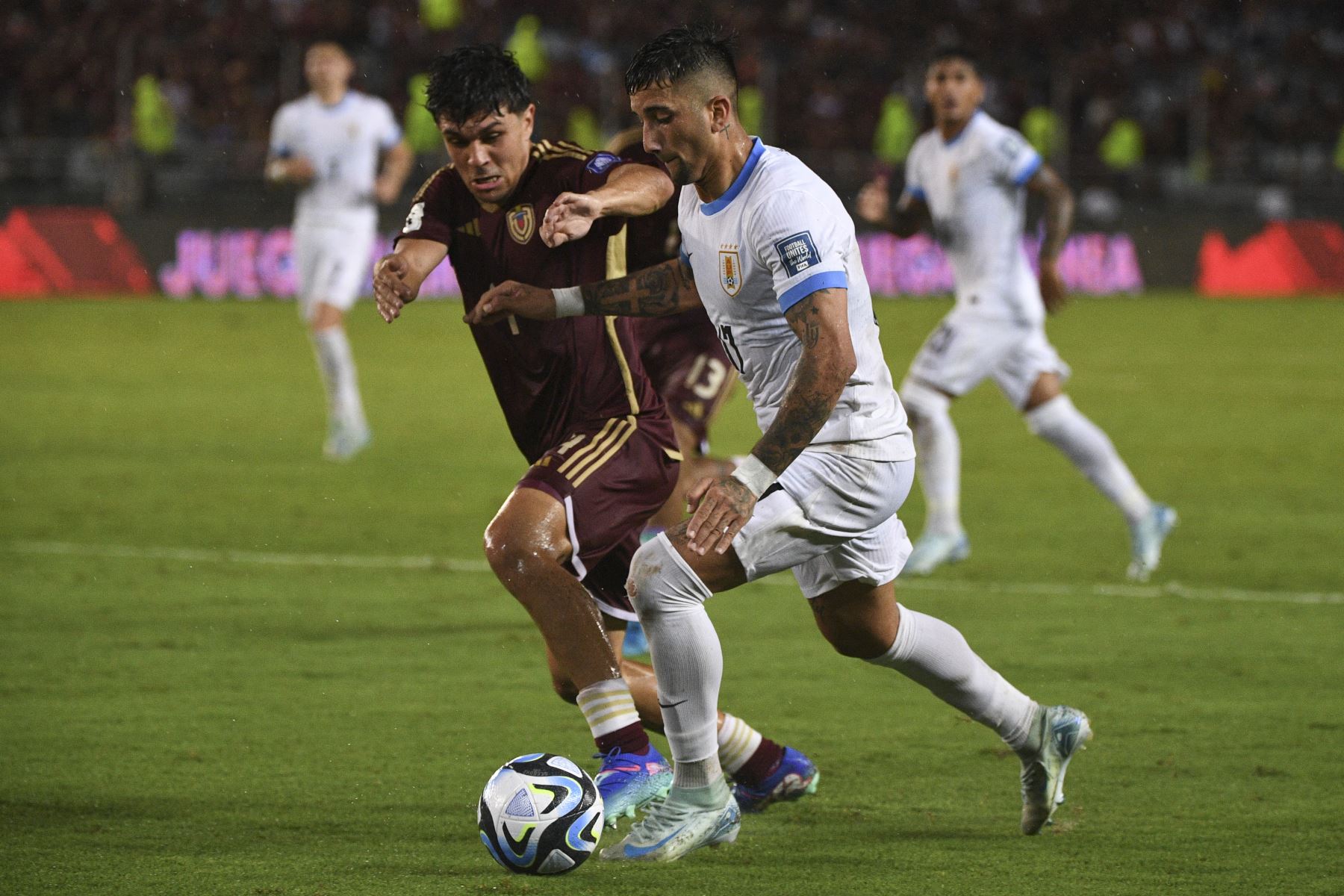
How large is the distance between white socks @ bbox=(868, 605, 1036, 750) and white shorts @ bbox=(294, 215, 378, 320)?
820 centimetres

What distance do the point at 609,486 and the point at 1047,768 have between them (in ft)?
4.05

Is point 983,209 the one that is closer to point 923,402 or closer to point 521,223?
point 923,402

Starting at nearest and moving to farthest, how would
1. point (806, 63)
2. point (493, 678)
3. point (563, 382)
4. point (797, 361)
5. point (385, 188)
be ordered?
point (797, 361)
point (563, 382)
point (493, 678)
point (385, 188)
point (806, 63)

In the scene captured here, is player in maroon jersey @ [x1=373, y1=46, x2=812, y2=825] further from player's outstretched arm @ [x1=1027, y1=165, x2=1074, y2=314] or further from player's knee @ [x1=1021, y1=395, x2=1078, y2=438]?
player's outstretched arm @ [x1=1027, y1=165, x2=1074, y2=314]

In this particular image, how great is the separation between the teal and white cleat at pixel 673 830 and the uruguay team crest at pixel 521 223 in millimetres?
1545

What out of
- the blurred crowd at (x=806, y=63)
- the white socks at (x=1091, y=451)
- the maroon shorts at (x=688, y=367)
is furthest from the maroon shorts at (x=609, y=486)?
the blurred crowd at (x=806, y=63)

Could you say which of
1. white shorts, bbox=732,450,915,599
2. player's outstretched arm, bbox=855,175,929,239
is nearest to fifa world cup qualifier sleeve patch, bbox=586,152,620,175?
white shorts, bbox=732,450,915,599

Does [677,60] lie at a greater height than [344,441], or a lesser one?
greater

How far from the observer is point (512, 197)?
4.87m

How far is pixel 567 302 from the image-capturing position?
458cm

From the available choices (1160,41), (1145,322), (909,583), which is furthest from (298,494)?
(1160,41)

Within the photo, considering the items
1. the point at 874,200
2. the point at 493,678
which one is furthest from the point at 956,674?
the point at 874,200

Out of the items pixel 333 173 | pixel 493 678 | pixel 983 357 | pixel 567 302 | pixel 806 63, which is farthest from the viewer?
pixel 806 63

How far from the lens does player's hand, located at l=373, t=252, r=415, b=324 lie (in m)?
4.46
